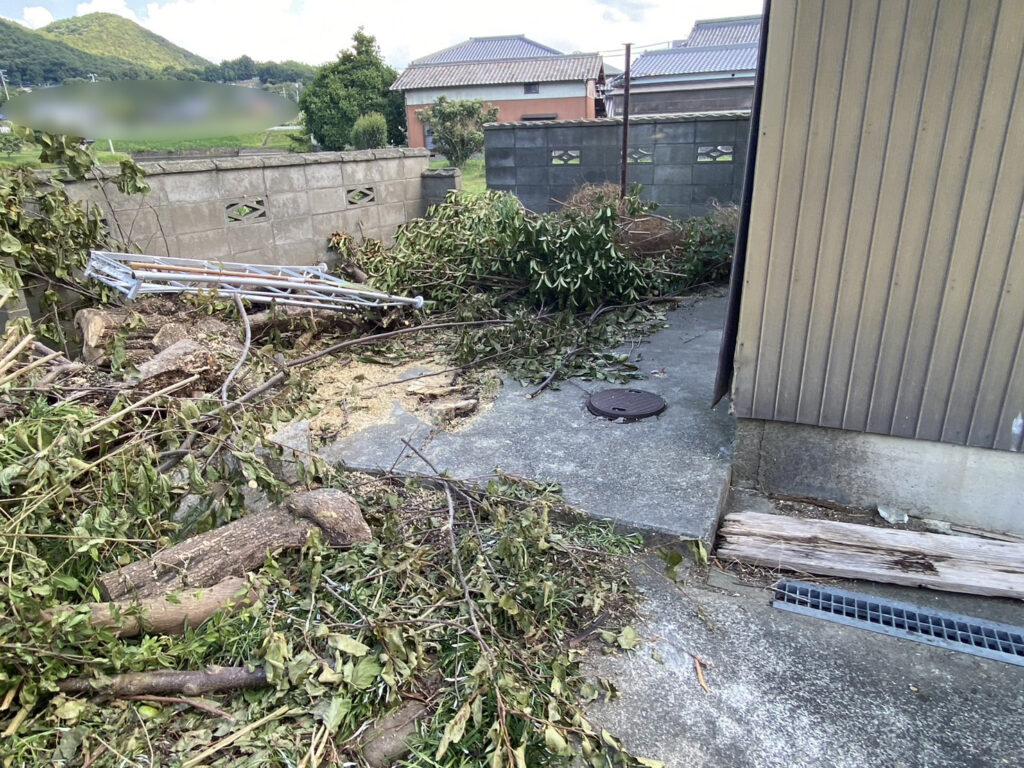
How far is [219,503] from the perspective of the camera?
7.93ft

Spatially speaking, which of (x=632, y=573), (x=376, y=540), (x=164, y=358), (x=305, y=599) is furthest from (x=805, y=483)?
(x=164, y=358)

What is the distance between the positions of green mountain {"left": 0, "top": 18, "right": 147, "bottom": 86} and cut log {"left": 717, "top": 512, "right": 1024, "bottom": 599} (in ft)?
15.4

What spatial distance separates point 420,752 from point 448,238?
183 inches

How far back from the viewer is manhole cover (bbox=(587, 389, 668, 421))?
3520 millimetres

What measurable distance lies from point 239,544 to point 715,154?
6.44 metres

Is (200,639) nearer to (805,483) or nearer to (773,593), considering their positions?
(773,593)

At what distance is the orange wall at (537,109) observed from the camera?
33.0m

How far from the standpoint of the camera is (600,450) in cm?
319

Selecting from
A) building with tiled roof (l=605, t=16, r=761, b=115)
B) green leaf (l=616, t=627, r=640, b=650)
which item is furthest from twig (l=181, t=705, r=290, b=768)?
building with tiled roof (l=605, t=16, r=761, b=115)

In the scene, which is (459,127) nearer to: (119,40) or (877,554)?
(119,40)

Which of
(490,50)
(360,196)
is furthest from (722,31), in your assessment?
(360,196)

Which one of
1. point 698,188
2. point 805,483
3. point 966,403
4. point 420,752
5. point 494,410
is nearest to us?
point 420,752

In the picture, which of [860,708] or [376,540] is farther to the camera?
[376,540]

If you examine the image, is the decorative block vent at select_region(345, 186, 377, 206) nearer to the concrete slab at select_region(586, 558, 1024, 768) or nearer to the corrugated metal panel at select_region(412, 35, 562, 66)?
the concrete slab at select_region(586, 558, 1024, 768)
